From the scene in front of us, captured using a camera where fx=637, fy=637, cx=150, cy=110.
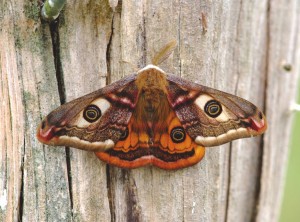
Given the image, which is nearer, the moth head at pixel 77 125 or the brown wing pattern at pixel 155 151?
the moth head at pixel 77 125

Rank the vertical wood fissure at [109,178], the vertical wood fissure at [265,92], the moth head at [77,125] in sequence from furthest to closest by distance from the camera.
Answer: the vertical wood fissure at [265,92], the vertical wood fissure at [109,178], the moth head at [77,125]

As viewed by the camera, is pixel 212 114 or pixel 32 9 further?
pixel 212 114

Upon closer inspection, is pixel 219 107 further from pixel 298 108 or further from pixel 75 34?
pixel 298 108

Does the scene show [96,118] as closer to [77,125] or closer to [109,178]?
[77,125]

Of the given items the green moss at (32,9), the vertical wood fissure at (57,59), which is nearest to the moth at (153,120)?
the vertical wood fissure at (57,59)

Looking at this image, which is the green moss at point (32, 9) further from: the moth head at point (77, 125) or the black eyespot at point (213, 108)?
the black eyespot at point (213, 108)

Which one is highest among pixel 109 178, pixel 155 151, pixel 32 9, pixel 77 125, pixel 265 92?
pixel 32 9

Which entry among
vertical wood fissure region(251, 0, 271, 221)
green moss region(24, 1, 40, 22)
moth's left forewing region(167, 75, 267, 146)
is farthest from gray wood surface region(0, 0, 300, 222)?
vertical wood fissure region(251, 0, 271, 221)

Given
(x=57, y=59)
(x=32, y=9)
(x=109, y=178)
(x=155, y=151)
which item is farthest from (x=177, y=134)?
(x=32, y=9)
